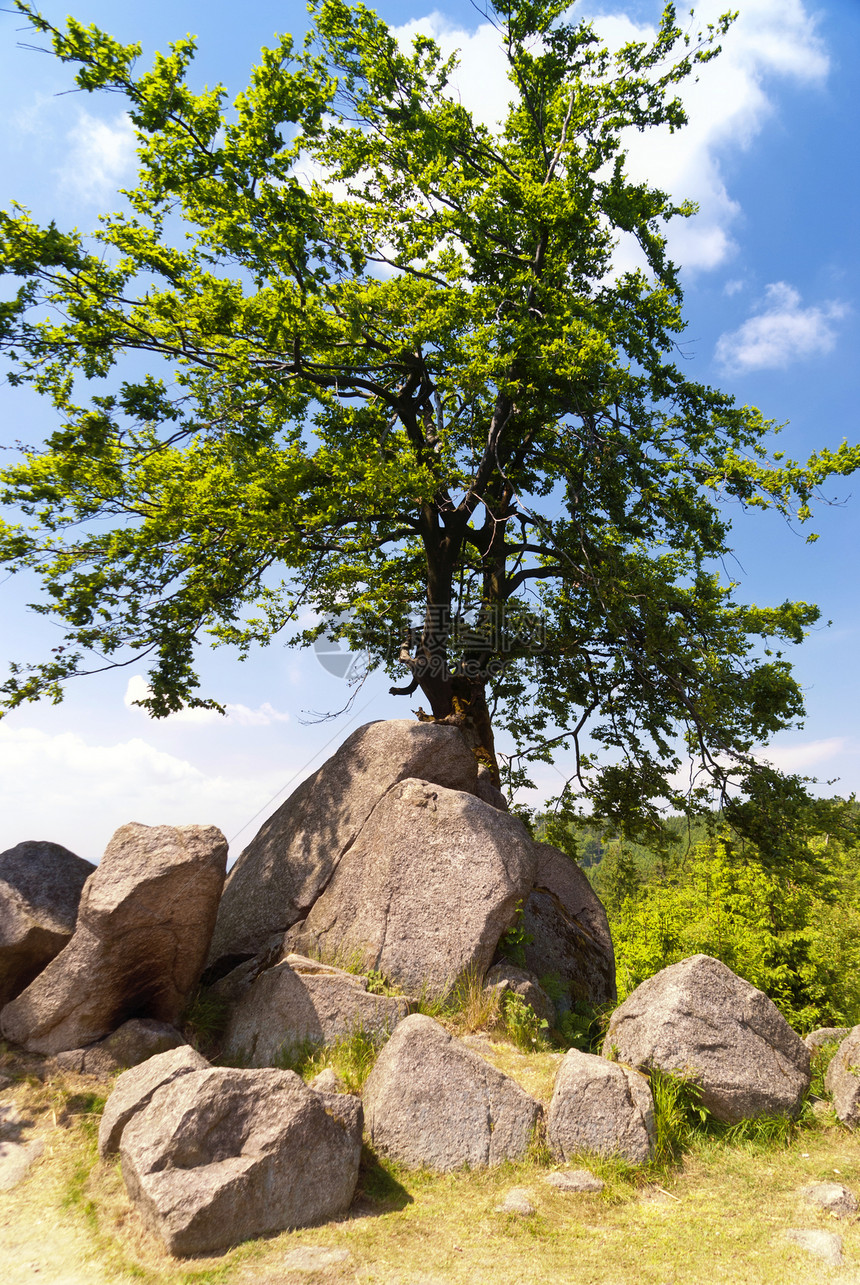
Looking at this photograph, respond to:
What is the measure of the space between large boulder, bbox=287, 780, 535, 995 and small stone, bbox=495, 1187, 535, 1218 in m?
3.10

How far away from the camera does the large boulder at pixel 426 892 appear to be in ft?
35.5

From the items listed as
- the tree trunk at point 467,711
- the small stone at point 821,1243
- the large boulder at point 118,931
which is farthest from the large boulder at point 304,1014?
the tree trunk at point 467,711

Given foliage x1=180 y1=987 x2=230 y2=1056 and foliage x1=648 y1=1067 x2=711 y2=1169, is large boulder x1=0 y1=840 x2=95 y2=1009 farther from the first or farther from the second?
foliage x1=648 y1=1067 x2=711 y2=1169

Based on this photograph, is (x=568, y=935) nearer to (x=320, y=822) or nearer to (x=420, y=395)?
(x=320, y=822)

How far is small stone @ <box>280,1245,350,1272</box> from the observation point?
643 centimetres

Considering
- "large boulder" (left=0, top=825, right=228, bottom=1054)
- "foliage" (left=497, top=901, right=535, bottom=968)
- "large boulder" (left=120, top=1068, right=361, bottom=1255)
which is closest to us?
"large boulder" (left=120, top=1068, right=361, bottom=1255)

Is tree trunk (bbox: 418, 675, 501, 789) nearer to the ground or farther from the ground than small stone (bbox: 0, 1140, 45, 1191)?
farther from the ground

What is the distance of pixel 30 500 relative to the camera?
1417 centimetres

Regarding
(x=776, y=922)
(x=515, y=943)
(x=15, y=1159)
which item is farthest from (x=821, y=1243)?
(x=15, y=1159)

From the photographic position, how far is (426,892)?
11.2 meters

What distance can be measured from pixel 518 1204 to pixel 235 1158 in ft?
9.38

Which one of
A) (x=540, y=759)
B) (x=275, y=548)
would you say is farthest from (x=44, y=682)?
(x=540, y=759)

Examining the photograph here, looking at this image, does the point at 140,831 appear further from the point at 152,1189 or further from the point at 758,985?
the point at 758,985

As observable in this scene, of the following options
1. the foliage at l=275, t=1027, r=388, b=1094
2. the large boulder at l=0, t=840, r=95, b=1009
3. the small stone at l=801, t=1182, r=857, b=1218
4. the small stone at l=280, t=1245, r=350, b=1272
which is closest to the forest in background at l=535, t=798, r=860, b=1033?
the small stone at l=801, t=1182, r=857, b=1218
